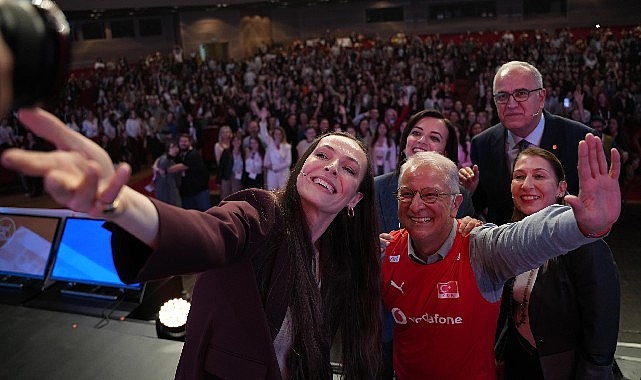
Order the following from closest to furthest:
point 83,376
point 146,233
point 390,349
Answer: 1. point 146,233
2. point 83,376
3. point 390,349

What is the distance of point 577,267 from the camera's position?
1.75 m

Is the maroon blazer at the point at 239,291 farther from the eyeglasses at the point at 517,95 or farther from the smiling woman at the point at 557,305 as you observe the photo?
the eyeglasses at the point at 517,95

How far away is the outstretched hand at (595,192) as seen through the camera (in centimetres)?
121

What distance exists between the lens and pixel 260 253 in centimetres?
124

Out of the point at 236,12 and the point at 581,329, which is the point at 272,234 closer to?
the point at 581,329

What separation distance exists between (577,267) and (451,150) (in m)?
1.04

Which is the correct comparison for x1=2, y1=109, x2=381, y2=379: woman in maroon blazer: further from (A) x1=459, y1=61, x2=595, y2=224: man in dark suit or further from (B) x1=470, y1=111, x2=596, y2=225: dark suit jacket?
(B) x1=470, y1=111, x2=596, y2=225: dark suit jacket

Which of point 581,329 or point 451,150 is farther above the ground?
point 451,150

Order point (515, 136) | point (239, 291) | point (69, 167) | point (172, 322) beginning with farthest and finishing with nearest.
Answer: point (515, 136), point (172, 322), point (239, 291), point (69, 167)

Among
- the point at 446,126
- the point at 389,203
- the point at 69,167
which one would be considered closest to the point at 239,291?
the point at 69,167

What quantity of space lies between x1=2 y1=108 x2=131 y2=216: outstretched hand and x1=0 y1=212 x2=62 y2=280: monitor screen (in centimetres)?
221

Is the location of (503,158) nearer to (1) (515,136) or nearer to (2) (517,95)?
(1) (515,136)

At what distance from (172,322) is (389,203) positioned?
3.59 feet

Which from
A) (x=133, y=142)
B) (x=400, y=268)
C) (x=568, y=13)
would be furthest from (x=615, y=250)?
(x=568, y=13)
